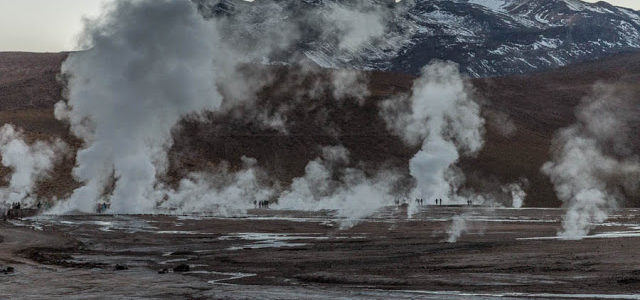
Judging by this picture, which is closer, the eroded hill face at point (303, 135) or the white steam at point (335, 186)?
the white steam at point (335, 186)

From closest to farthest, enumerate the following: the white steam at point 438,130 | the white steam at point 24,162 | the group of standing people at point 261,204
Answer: the white steam at point 24,162
the group of standing people at point 261,204
the white steam at point 438,130

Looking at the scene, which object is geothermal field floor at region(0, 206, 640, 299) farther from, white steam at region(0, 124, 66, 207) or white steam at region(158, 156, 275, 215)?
white steam at region(158, 156, 275, 215)

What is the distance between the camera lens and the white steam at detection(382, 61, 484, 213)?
133 meters

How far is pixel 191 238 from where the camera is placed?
52.0 m

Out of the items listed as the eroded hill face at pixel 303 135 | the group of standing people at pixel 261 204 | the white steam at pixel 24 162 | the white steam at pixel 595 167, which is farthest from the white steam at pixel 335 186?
the white steam at pixel 24 162

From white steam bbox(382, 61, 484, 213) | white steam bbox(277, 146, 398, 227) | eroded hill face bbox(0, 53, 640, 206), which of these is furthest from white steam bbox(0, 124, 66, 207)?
white steam bbox(382, 61, 484, 213)

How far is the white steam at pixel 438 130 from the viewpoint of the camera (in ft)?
435

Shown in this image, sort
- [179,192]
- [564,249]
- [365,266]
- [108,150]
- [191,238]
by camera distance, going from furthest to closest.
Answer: [179,192], [108,150], [191,238], [564,249], [365,266]

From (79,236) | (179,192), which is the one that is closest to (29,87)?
(179,192)

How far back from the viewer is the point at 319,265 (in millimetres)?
33781

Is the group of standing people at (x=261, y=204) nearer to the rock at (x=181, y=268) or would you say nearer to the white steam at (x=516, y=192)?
the white steam at (x=516, y=192)

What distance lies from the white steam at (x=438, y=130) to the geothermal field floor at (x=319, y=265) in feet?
254

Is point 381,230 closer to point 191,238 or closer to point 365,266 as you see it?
point 191,238

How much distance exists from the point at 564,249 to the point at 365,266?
9.61m
